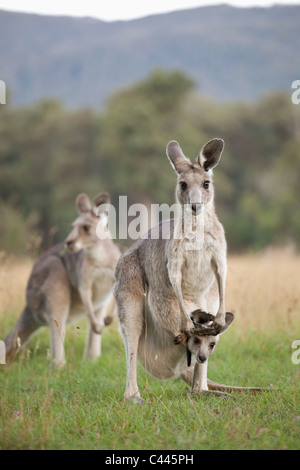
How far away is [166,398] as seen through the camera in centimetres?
387

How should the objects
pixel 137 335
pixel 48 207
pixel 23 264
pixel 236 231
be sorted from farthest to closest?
pixel 48 207
pixel 236 231
pixel 23 264
pixel 137 335

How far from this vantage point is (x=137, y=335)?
13.4ft

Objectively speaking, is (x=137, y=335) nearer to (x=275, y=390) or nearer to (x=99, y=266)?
(x=275, y=390)

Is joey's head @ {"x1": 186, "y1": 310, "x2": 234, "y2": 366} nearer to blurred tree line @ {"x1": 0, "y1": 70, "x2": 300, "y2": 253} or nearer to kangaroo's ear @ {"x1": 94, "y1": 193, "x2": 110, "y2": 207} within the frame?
kangaroo's ear @ {"x1": 94, "y1": 193, "x2": 110, "y2": 207}

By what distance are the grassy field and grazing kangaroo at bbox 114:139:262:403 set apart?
17cm

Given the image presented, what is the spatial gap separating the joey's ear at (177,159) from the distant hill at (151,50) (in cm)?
3174

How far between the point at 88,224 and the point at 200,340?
9.89ft

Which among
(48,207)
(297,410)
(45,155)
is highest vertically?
(45,155)

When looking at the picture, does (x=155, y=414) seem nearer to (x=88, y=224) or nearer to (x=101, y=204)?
(x=88, y=224)

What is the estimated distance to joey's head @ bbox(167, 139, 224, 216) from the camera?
370 cm

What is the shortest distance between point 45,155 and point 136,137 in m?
5.38

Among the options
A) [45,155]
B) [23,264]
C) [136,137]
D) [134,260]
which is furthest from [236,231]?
[134,260]

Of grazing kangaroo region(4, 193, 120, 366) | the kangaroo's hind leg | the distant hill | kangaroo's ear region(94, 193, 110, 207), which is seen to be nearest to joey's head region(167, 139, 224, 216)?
the kangaroo's hind leg

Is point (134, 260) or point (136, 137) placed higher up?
point (136, 137)
